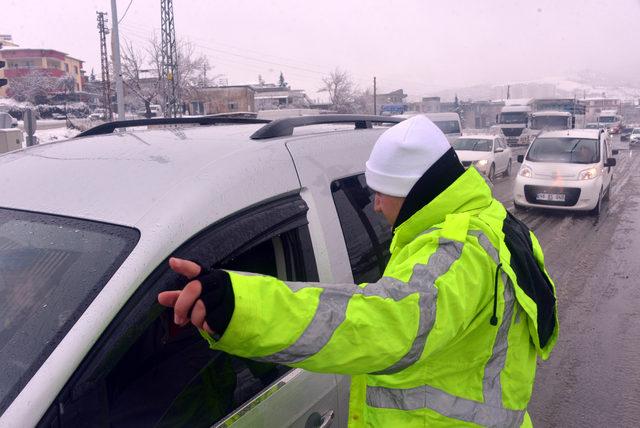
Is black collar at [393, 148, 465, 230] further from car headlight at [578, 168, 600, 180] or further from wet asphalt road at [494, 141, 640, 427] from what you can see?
car headlight at [578, 168, 600, 180]

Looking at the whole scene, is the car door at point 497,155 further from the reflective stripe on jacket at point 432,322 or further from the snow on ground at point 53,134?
the snow on ground at point 53,134

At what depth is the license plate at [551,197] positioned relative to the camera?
38.1 feet

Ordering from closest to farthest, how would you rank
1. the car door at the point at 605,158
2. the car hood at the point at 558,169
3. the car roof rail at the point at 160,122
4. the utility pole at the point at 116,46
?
the car roof rail at the point at 160,122, the car hood at the point at 558,169, the car door at the point at 605,158, the utility pole at the point at 116,46

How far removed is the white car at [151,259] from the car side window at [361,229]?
1cm

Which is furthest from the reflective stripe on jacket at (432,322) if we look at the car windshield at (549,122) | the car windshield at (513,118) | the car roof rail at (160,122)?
the car windshield at (513,118)

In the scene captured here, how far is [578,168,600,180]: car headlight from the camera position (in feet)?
38.2

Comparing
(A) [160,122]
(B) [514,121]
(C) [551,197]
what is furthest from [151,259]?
(B) [514,121]

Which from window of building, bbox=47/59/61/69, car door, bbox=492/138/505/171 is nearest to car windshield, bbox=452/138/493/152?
car door, bbox=492/138/505/171

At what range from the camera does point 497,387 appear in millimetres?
1525

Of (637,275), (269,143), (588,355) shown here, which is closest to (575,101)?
(637,275)

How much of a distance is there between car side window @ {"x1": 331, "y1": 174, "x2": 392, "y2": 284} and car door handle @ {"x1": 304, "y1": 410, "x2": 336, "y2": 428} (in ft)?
1.73

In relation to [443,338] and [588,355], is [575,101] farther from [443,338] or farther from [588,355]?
[443,338]

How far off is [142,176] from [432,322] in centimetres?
103

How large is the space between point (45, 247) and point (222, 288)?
0.81 m
